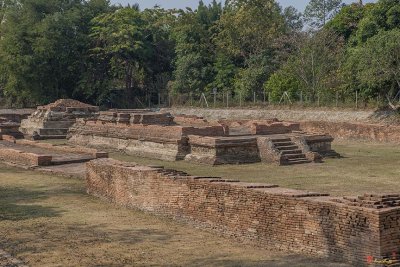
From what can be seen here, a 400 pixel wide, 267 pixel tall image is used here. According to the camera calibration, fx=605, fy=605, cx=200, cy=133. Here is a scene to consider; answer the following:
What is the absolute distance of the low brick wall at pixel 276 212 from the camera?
22.0 feet

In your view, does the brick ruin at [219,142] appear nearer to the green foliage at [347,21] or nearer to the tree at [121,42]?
the green foliage at [347,21]

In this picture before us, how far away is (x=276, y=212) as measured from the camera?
26.0ft

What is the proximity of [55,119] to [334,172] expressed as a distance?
1631 cm

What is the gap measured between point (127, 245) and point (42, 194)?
5.07 meters

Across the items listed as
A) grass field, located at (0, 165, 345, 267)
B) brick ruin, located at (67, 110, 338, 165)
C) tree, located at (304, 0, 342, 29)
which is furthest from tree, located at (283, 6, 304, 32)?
grass field, located at (0, 165, 345, 267)

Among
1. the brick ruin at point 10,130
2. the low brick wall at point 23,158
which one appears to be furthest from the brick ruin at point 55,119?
the low brick wall at point 23,158

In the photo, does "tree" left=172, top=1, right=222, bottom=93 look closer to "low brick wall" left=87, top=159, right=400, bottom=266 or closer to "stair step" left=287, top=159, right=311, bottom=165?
"stair step" left=287, top=159, right=311, bottom=165

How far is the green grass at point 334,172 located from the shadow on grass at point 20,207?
4516 mm

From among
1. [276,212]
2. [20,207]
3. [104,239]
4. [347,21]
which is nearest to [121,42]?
[347,21]

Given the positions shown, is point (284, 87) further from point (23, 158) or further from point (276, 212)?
point (276, 212)

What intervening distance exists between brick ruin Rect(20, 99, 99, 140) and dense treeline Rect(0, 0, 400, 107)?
10303 mm

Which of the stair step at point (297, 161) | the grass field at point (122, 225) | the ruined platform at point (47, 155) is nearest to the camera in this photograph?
the grass field at point (122, 225)

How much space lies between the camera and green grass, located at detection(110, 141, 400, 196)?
12.8 meters

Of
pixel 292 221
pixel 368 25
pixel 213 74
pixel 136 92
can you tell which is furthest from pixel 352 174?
pixel 136 92
